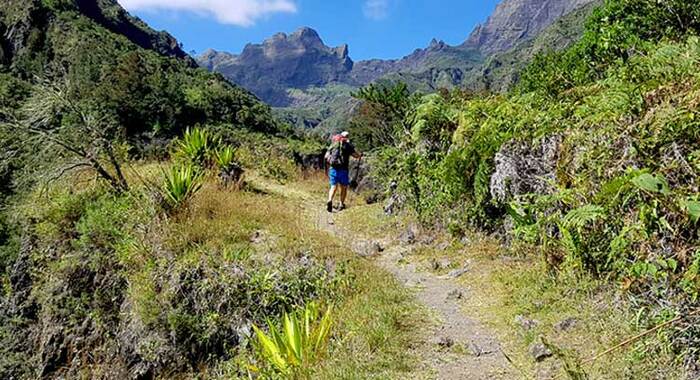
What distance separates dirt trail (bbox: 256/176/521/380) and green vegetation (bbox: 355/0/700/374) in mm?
952

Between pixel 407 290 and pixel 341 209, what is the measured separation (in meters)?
5.50

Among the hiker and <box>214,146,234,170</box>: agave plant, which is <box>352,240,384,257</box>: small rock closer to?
the hiker

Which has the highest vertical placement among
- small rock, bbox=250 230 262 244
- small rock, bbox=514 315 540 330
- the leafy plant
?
the leafy plant

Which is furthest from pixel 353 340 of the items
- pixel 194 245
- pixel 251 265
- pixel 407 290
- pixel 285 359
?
pixel 194 245

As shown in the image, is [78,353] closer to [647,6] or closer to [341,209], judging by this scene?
[341,209]

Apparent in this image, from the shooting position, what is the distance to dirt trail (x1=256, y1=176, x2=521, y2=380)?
13.8ft

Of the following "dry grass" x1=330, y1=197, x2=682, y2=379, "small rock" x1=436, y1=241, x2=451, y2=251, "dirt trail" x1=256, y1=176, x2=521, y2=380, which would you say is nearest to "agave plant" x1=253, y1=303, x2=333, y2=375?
"dirt trail" x1=256, y1=176, x2=521, y2=380

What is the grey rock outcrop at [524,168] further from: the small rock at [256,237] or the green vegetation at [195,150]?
the green vegetation at [195,150]

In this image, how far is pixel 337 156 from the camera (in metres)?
11.1

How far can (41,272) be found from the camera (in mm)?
9836

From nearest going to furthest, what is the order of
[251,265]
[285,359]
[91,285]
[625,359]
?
[625,359] → [285,359] → [251,265] → [91,285]

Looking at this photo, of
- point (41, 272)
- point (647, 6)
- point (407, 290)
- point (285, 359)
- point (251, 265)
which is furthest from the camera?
point (41, 272)

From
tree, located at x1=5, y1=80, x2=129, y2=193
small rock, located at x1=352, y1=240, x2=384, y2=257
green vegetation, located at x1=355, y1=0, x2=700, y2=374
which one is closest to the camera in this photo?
green vegetation, located at x1=355, y1=0, x2=700, y2=374

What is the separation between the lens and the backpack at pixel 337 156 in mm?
11070
